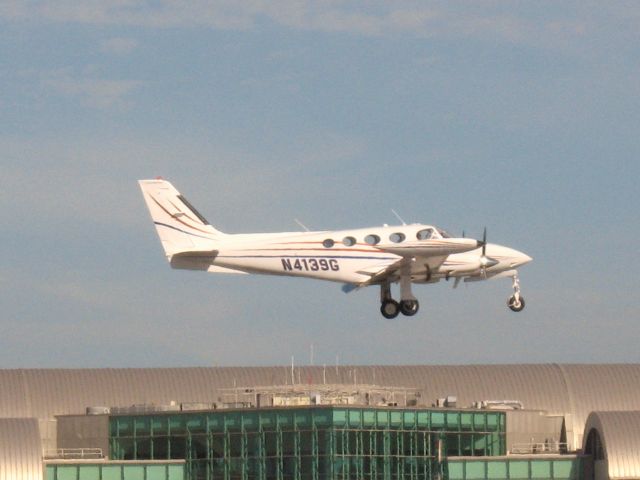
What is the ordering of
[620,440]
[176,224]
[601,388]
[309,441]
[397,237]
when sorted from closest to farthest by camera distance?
[397,237] → [176,224] → [309,441] → [620,440] → [601,388]

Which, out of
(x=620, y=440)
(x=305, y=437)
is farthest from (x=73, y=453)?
(x=620, y=440)

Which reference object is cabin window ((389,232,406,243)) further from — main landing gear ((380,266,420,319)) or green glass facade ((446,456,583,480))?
green glass facade ((446,456,583,480))

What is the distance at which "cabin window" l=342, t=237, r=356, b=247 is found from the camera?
4525 inches

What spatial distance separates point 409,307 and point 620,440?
2004 centimetres

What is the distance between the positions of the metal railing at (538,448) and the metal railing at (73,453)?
2320 cm

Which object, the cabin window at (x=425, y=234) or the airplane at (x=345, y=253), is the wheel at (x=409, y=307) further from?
the cabin window at (x=425, y=234)

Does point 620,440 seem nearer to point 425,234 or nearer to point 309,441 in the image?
point 309,441

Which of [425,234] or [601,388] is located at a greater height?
[425,234]

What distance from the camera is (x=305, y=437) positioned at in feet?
415

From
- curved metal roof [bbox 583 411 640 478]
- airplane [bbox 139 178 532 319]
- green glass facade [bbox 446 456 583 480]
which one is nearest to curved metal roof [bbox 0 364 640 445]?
curved metal roof [bbox 583 411 640 478]

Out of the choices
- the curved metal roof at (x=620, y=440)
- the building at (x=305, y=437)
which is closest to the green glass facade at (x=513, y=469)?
the building at (x=305, y=437)

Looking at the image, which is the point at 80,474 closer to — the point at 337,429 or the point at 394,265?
the point at 337,429

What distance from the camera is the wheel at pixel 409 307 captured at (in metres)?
115

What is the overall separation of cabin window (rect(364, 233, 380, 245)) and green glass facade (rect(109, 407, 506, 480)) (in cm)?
1450
